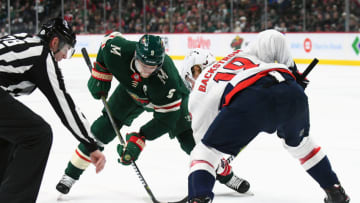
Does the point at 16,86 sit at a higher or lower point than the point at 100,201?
higher

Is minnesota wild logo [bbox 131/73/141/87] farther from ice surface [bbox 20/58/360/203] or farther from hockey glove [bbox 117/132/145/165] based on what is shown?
ice surface [bbox 20/58/360/203]

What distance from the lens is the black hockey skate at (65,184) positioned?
3.07 m

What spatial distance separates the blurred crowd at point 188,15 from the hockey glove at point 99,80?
8.13 m

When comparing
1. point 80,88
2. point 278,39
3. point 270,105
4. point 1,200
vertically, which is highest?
point 278,39

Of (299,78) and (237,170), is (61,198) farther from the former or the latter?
(299,78)

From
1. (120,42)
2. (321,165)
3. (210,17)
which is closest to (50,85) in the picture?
(120,42)

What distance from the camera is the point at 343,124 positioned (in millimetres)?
5355

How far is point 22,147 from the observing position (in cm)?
229

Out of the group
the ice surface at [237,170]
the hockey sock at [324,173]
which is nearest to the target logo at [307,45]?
the ice surface at [237,170]

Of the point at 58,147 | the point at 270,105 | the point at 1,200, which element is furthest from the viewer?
the point at 58,147

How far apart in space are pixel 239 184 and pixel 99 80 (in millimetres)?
1022

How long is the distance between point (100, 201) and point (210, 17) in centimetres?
1072

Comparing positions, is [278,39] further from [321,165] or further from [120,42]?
[120,42]

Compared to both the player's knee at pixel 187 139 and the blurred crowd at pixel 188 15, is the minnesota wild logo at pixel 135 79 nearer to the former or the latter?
the player's knee at pixel 187 139
